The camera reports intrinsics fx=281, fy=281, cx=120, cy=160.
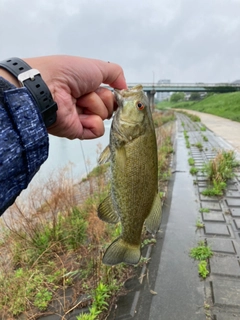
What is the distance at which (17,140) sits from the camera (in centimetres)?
135

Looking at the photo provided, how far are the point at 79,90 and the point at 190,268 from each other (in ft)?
10.1

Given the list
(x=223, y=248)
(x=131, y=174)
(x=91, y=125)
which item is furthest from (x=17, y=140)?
(x=223, y=248)

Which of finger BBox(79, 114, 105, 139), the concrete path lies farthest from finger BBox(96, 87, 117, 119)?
the concrete path

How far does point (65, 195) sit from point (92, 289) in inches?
97.6

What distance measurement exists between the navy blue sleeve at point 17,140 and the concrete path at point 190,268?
2.46m

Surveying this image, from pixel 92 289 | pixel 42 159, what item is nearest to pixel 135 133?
pixel 42 159

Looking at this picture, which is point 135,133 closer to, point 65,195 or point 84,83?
point 84,83

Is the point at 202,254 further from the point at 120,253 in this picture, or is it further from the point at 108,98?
the point at 108,98

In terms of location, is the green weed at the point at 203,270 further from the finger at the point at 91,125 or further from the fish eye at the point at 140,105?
the fish eye at the point at 140,105

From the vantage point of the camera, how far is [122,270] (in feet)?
12.6

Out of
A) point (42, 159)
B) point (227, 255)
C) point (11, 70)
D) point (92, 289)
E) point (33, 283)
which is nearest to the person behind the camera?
point (42, 159)

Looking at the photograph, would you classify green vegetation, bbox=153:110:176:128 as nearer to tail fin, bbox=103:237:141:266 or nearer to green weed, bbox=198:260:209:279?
green weed, bbox=198:260:209:279

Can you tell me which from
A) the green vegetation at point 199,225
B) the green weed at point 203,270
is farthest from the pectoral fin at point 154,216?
the green vegetation at point 199,225

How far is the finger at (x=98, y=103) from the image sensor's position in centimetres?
233
